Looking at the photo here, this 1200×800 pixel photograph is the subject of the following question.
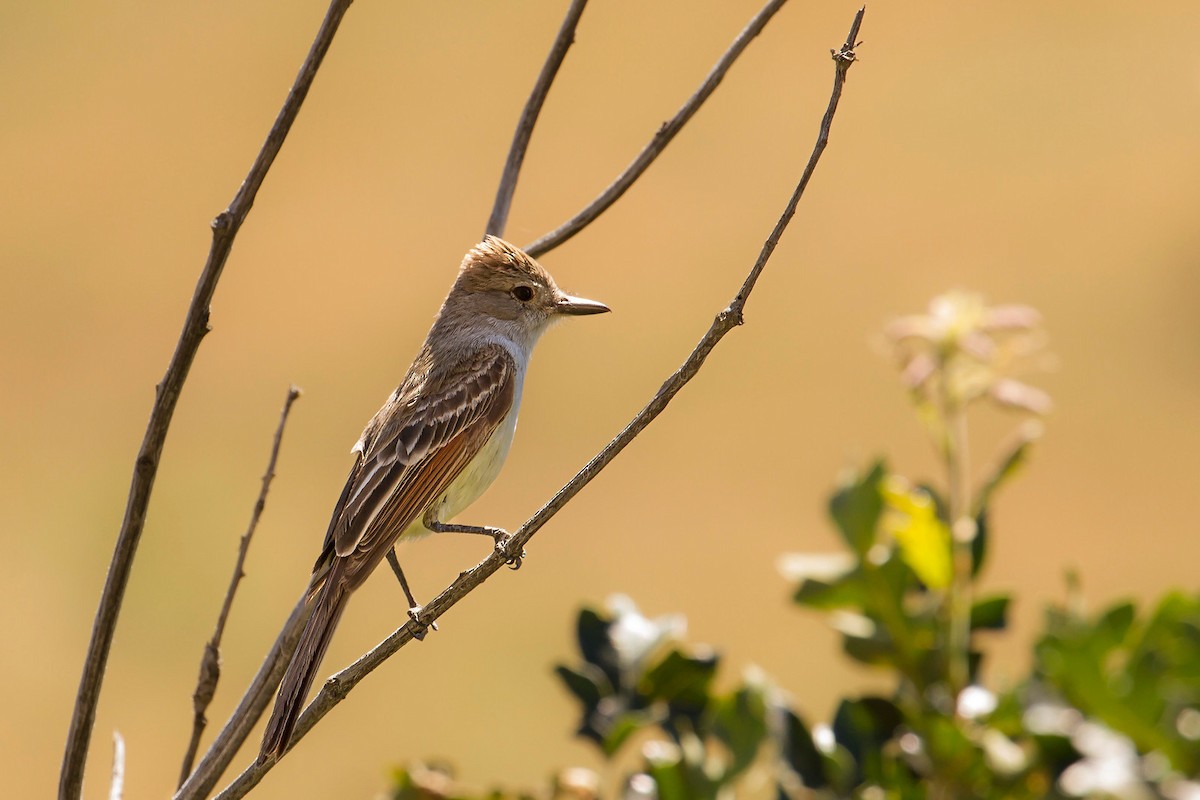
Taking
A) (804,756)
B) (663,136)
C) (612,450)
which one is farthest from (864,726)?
(663,136)

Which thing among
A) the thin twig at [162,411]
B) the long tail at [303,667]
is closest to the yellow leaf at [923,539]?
the long tail at [303,667]

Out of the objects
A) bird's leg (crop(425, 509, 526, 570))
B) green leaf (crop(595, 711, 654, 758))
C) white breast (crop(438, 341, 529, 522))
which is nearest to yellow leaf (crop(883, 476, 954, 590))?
green leaf (crop(595, 711, 654, 758))

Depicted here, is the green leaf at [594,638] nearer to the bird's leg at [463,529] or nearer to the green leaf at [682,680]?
the green leaf at [682,680]

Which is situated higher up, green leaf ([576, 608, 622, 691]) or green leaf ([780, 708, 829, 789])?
green leaf ([576, 608, 622, 691])

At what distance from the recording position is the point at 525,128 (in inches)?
103

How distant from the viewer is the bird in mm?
2639

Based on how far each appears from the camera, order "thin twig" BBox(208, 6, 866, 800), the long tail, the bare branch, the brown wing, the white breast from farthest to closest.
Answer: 1. the white breast
2. the brown wing
3. the long tail
4. the bare branch
5. "thin twig" BBox(208, 6, 866, 800)

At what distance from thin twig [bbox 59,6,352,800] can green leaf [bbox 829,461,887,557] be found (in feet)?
4.31

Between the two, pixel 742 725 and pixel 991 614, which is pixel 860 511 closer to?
pixel 991 614

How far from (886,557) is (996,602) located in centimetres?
23

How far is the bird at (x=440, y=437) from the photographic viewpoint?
8.66 ft

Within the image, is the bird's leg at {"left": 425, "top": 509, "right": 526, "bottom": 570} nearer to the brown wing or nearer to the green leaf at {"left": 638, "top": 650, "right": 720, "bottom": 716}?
the brown wing

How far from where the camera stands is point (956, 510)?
8.33ft

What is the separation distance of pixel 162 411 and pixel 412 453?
146 centimetres
